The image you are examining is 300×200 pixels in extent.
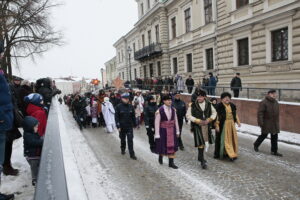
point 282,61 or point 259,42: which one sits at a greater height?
point 259,42

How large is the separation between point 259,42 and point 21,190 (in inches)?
609

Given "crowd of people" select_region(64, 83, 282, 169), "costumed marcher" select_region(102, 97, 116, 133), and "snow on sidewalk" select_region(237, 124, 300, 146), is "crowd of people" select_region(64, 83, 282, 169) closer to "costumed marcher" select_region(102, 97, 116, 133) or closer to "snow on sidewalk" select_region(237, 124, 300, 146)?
"snow on sidewalk" select_region(237, 124, 300, 146)

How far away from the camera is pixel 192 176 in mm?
5789

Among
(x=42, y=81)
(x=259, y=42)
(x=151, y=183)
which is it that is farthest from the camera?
(x=259, y=42)

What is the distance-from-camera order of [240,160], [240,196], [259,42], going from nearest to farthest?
[240,196]
[240,160]
[259,42]

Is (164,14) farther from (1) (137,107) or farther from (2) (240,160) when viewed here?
(2) (240,160)

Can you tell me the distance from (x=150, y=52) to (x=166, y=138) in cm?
2812

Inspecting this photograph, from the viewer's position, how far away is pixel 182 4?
26859 mm

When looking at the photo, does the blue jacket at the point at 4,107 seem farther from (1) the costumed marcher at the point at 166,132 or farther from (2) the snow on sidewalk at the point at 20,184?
(1) the costumed marcher at the point at 166,132

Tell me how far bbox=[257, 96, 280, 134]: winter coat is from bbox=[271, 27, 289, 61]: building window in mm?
8499

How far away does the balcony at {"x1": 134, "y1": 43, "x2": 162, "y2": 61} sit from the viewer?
3197 centimetres

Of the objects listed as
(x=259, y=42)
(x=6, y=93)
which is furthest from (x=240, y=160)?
(x=259, y=42)

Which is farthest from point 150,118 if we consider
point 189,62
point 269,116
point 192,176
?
point 189,62

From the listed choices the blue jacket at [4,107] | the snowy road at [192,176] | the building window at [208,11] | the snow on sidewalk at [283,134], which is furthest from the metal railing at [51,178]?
the building window at [208,11]
